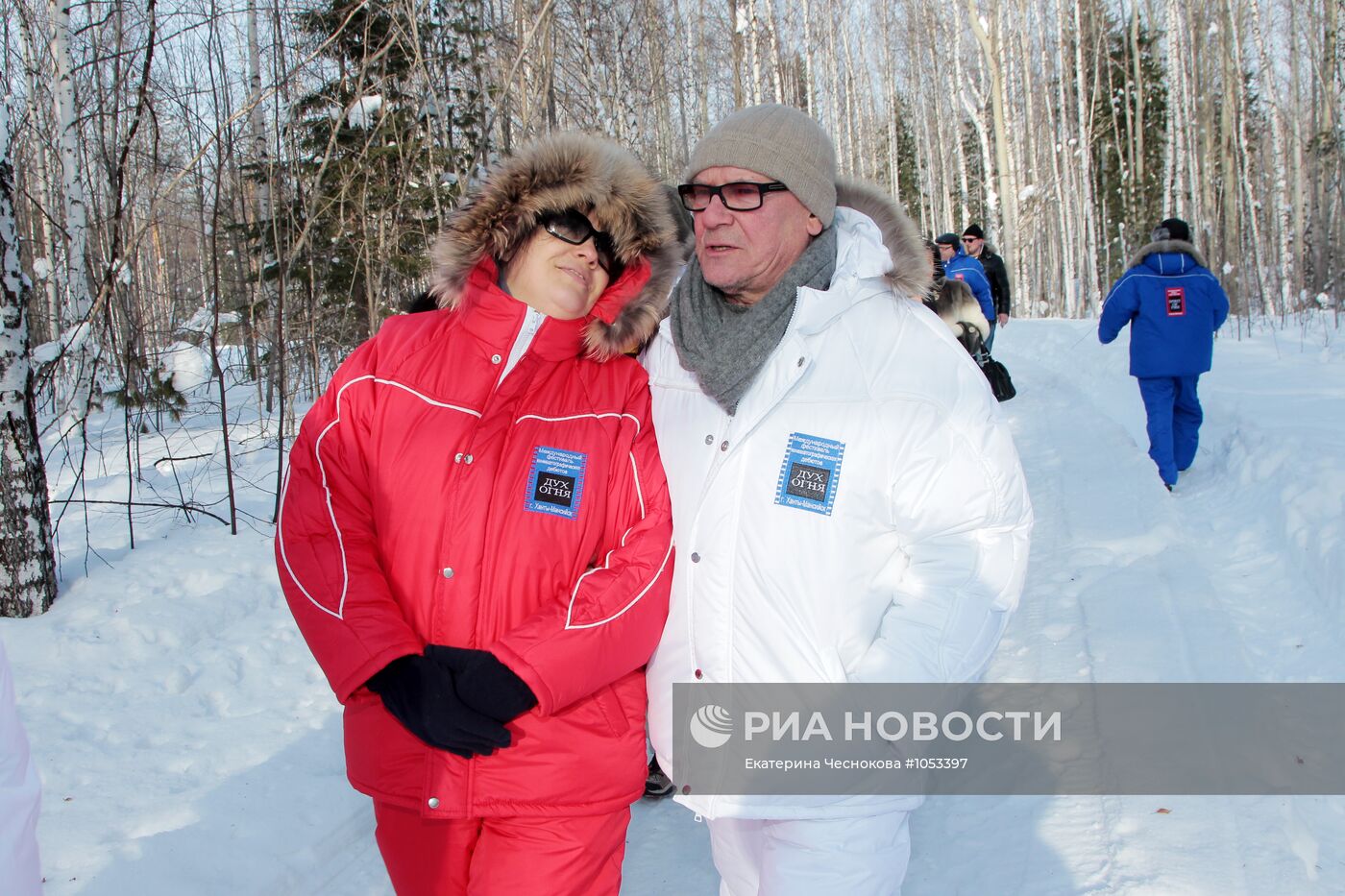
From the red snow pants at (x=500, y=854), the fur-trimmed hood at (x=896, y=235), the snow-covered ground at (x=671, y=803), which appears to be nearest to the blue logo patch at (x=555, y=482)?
the red snow pants at (x=500, y=854)

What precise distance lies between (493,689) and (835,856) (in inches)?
29.5

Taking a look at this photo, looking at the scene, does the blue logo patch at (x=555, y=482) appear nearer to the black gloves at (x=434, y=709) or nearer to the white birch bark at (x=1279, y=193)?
the black gloves at (x=434, y=709)

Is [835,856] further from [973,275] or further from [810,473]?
[973,275]

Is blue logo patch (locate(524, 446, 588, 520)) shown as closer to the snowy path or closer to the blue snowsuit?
the snowy path

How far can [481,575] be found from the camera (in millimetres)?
1900

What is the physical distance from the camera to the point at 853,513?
6.08ft

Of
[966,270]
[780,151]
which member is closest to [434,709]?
[780,151]

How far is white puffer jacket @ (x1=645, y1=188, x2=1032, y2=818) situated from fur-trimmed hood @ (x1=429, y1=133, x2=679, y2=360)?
296 millimetres

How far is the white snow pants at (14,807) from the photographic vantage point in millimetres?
1251

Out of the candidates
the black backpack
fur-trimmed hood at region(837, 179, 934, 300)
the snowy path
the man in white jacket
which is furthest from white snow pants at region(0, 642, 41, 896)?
the black backpack

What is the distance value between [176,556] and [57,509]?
4.69 feet

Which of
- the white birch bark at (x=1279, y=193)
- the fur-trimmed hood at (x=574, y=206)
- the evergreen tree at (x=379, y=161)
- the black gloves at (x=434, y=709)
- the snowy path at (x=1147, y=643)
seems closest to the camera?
the black gloves at (x=434, y=709)

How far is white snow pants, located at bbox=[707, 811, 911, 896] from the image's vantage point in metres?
1.83

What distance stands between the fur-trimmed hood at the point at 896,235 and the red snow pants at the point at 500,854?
4.21ft
